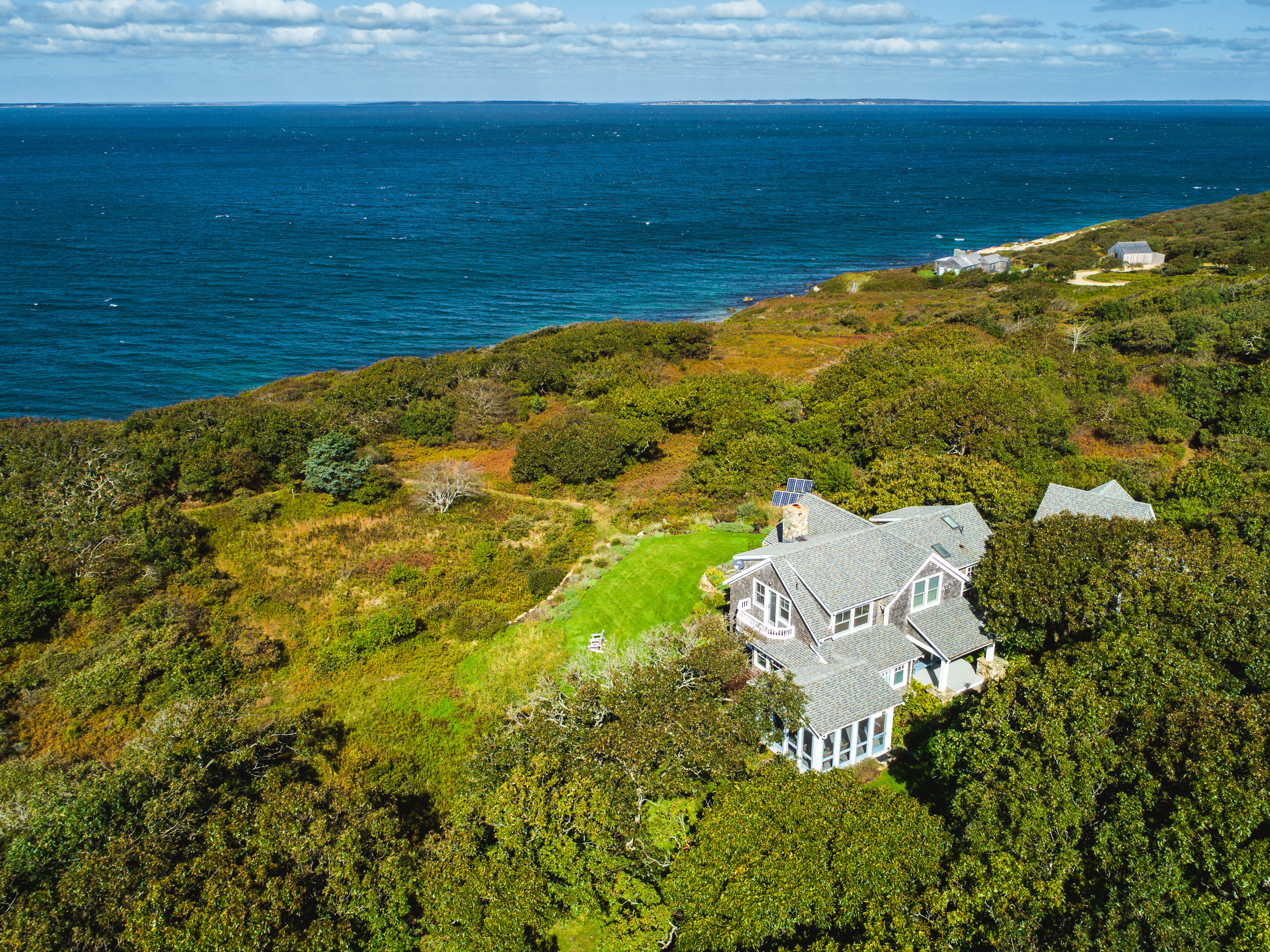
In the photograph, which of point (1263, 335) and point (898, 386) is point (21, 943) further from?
point (1263, 335)

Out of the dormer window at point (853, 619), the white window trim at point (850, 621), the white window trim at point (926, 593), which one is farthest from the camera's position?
the white window trim at point (926, 593)

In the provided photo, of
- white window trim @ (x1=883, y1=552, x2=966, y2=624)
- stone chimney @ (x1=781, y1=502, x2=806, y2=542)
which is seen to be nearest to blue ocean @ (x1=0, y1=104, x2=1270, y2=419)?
stone chimney @ (x1=781, y1=502, x2=806, y2=542)

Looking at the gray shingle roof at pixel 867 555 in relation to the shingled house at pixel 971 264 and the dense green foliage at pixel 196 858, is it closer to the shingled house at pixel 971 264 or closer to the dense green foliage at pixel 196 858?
the dense green foliage at pixel 196 858

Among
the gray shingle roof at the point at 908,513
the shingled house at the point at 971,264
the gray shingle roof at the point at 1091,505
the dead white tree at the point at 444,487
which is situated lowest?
the dead white tree at the point at 444,487

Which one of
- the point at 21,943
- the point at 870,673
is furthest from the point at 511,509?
the point at 21,943

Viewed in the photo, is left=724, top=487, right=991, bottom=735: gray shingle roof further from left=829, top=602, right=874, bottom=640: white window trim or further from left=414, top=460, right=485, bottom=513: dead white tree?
left=414, top=460, right=485, bottom=513: dead white tree

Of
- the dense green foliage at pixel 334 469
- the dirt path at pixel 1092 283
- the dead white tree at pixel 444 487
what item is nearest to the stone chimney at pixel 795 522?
the dead white tree at pixel 444 487
